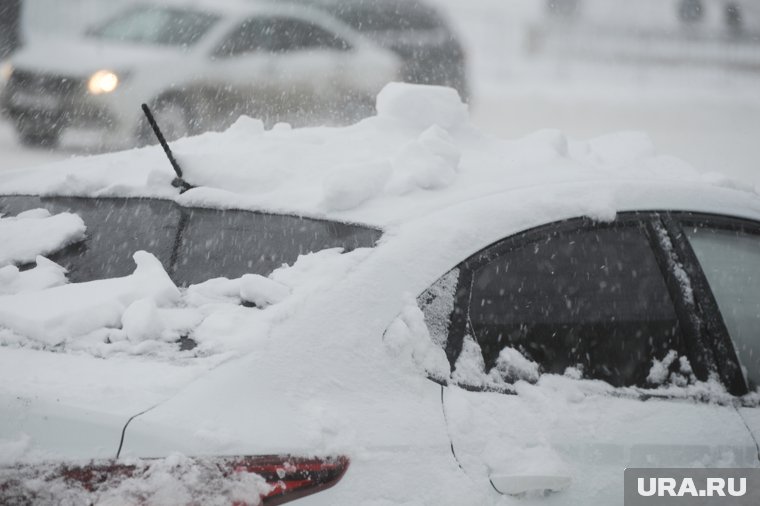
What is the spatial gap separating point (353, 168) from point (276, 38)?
6581 millimetres

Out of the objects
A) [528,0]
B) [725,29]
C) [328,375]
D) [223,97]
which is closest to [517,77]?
[528,0]

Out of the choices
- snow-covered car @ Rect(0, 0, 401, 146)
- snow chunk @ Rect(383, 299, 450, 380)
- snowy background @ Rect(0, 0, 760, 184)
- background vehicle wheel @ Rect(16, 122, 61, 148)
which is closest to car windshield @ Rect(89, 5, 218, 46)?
snow-covered car @ Rect(0, 0, 401, 146)

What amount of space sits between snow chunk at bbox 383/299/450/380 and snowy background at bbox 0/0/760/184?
8.71m

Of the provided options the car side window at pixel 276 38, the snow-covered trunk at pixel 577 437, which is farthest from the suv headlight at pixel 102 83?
the snow-covered trunk at pixel 577 437

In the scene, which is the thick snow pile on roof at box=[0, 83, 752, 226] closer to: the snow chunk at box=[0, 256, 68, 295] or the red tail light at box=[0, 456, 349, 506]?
the snow chunk at box=[0, 256, 68, 295]

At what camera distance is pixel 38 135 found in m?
7.49

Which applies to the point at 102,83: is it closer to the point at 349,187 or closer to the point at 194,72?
the point at 194,72

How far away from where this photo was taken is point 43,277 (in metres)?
2.22

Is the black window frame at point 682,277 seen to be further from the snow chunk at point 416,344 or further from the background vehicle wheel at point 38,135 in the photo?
the background vehicle wheel at point 38,135

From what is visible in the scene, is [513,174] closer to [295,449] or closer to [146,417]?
[295,449]

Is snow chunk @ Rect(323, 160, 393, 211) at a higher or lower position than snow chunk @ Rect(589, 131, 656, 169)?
higher

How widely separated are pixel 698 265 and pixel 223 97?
21.2 ft

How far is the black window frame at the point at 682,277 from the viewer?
2084 mm

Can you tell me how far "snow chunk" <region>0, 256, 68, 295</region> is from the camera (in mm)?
2172
